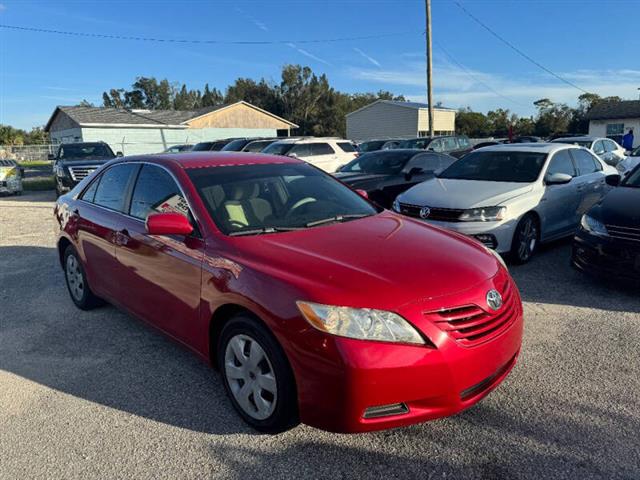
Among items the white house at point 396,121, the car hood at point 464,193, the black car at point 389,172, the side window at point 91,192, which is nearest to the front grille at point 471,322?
the car hood at point 464,193

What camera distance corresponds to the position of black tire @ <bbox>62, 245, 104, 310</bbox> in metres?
4.91

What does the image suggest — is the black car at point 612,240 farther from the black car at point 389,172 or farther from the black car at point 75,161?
the black car at point 75,161

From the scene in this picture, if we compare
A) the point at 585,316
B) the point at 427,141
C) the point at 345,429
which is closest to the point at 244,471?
the point at 345,429

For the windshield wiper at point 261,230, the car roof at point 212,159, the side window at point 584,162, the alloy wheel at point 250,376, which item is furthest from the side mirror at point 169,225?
the side window at point 584,162

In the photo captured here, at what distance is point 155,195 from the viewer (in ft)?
12.5

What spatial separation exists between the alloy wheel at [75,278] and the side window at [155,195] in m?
1.46

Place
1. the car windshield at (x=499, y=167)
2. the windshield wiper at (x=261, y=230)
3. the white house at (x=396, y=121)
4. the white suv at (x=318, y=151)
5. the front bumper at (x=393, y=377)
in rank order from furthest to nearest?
the white house at (x=396, y=121), the white suv at (x=318, y=151), the car windshield at (x=499, y=167), the windshield wiper at (x=261, y=230), the front bumper at (x=393, y=377)

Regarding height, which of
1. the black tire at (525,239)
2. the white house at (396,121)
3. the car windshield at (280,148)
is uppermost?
the white house at (396,121)

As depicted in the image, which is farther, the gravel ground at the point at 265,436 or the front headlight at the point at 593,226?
the front headlight at the point at 593,226

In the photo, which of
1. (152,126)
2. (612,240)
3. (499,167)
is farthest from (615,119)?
(612,240)

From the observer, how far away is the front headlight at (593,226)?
509 cm

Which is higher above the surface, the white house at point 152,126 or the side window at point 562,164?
the white house at point 152,126

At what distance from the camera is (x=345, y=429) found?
247 centimetres

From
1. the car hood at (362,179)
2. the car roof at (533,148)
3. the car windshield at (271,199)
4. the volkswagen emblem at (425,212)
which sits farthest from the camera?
the car hood at (362,179)
